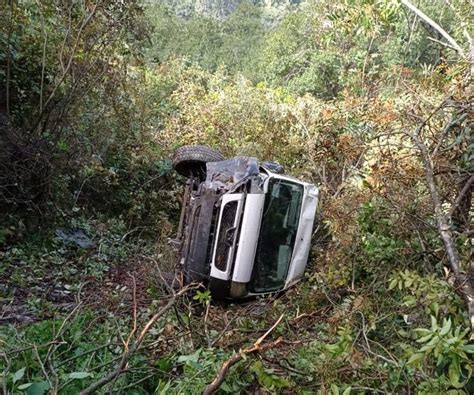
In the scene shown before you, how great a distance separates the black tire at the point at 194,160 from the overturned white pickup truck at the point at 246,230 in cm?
66

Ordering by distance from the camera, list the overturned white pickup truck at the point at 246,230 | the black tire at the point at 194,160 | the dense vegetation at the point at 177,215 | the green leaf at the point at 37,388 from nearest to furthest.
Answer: the green leaf at the point at 37,388 < the dense vegetation at the point at 177,215 < the overturned white pickup truck at the point at 246,230 < the black tire at the point at 194,160

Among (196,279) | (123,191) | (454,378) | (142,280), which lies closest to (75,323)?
(196,279)

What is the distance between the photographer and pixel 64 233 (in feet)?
20.4

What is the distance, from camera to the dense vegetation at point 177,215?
2.44 metres

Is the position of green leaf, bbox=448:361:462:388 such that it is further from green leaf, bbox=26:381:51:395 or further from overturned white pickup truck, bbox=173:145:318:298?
overturned white pickup truck, bbox=173:145:318:298

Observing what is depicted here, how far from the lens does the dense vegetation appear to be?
2439 mm

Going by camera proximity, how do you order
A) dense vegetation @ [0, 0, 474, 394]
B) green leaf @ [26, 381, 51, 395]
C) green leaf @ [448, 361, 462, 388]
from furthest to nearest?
→ dense vegetation @ [0, 0, 474, 394] < green leaf @ [26, 381, 51, 395] < green leaf @ [448, 361, 462, 388]

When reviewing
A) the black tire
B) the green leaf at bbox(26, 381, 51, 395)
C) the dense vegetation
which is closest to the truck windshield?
the dense vegetation

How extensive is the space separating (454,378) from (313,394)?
31.4 inches

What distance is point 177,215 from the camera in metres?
8.26

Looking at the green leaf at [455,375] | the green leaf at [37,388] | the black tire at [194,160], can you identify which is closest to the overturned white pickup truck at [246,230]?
the black tire at [194,160]

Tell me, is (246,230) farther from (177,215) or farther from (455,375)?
(177,215)

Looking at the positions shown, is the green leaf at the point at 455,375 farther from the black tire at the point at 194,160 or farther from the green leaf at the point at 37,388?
the black tire at the point at 194,160

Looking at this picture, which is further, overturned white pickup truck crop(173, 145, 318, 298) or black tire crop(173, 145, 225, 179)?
black tire crop(173, 145, 225, 179)
